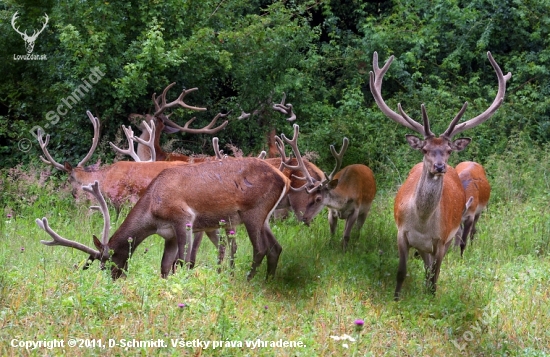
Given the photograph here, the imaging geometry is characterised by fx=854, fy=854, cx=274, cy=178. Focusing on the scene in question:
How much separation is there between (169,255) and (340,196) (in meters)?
3.53

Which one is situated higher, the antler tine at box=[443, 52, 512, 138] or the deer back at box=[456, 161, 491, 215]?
the antler tine at box=[443, 52, 512, 138]

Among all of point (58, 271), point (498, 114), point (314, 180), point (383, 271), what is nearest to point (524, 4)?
point (498, 114)

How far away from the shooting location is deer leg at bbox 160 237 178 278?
7.87 m

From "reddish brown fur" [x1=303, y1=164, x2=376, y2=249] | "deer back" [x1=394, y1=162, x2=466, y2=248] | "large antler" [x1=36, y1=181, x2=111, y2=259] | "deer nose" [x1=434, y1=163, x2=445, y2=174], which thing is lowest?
"reddish brown fur" [x1=303, y1=164, x2=376, y2=249]

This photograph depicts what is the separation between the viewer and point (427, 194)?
7.73 metres

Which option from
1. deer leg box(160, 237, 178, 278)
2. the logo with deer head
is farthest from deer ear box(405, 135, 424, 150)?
the logo with deer head

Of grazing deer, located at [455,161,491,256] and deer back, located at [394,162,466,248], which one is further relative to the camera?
grazing deer, located at [455,161,491,256]

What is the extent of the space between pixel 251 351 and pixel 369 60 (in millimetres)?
12314

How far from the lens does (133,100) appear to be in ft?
43.0

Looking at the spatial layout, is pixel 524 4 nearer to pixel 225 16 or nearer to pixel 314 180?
pixel 225 16

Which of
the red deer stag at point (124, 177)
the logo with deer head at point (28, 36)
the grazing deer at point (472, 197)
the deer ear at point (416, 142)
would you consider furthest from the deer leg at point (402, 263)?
the logo with deer head at point (28, 36)

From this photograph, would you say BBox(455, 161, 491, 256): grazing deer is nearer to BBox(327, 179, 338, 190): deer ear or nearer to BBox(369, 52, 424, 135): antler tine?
BBox(327, 179, 338, 190): deer ear

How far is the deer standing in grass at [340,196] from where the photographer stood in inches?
431

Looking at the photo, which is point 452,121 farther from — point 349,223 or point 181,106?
point 181,106
